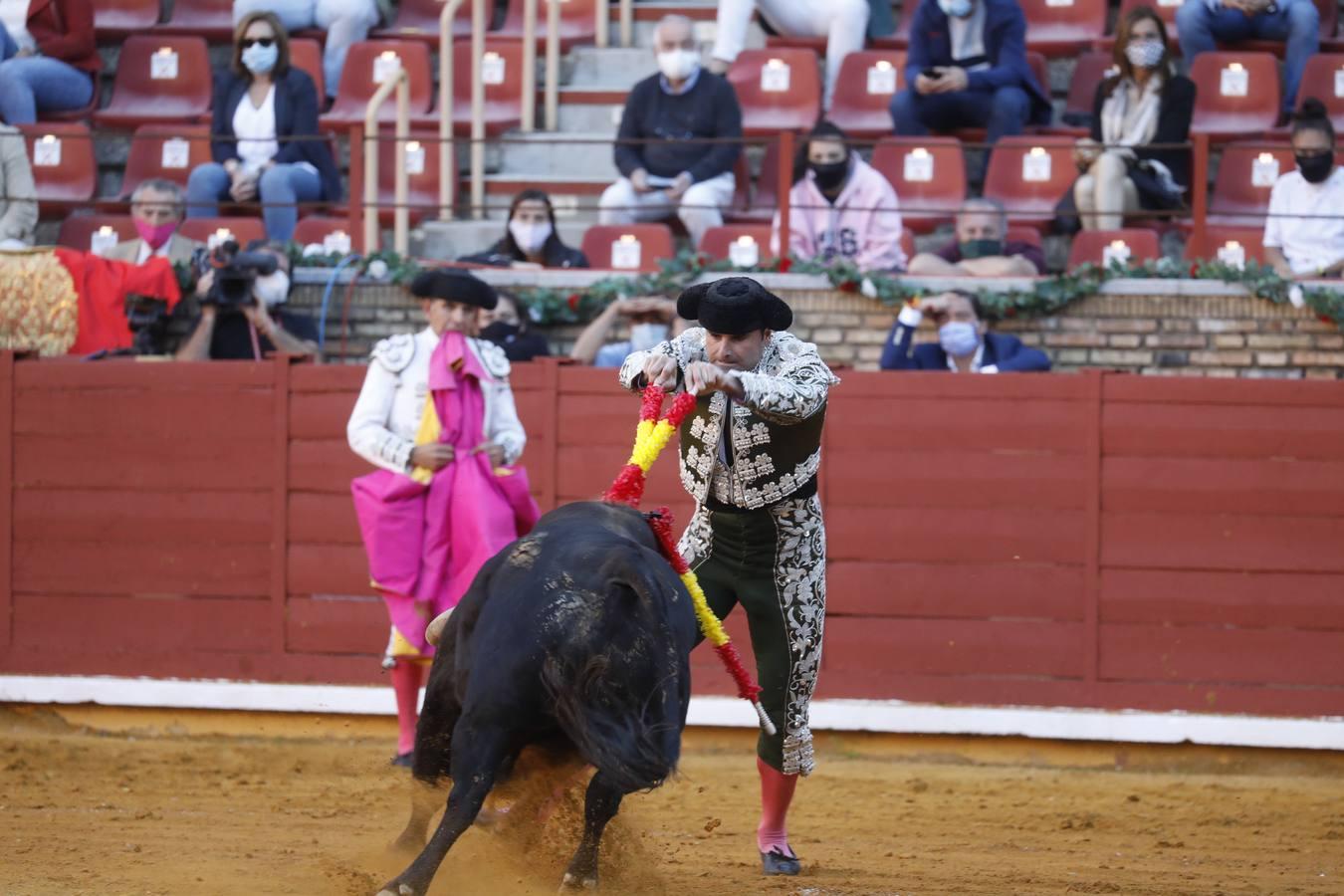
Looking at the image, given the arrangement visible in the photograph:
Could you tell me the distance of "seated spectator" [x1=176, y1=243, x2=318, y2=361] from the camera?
26.2 ft

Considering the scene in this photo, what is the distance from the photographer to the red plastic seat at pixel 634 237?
8.70 metres

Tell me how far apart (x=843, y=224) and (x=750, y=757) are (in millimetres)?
2617

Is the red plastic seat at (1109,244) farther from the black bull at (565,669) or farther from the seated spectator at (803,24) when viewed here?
the black bull at (565,669)

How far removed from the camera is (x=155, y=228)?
859 cm

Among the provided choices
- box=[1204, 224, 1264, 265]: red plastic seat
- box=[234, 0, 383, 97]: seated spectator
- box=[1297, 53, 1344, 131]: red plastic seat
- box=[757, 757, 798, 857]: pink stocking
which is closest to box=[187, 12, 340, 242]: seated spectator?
box=[234, 0, 383, 97]: seated spectator

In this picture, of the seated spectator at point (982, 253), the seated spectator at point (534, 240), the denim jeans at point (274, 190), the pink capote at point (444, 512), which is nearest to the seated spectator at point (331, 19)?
the denim jeans at point (274, 190)

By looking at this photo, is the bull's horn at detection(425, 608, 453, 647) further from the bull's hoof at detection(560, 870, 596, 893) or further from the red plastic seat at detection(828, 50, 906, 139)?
the red plastic seat at detection(828, 50, 906, 139)

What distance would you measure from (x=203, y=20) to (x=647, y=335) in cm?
467

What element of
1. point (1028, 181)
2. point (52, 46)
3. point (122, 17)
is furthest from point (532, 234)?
point (122, 17)

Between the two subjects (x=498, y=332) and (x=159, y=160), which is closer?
(x=498, y=332)

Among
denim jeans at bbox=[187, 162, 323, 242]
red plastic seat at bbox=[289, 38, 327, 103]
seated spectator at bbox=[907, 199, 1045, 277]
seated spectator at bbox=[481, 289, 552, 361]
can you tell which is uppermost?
red plastic seat at bbox=[289, 38, 327, 103]

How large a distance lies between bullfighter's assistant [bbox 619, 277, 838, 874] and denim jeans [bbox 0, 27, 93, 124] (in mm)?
6775

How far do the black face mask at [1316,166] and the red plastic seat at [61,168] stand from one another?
6067 mm

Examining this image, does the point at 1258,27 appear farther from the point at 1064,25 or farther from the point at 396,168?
the point at 396,168
